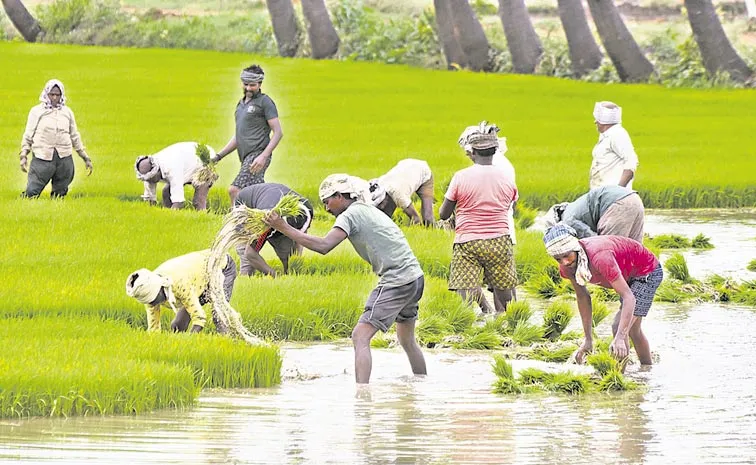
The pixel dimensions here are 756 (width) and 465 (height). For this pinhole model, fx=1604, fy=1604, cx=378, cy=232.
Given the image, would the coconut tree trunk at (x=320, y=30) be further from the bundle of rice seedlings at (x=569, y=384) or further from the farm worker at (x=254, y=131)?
the bundle of rice seedlings at (x=569, y=384)

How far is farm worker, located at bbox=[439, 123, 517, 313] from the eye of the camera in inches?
503

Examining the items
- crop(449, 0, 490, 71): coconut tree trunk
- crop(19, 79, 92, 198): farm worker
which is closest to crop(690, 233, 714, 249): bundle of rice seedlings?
crop(19, 79, 92, 198): farm worker

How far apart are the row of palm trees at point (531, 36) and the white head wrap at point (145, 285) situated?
95.8 ft

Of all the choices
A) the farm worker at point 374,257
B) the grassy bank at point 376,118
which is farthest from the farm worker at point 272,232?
the grassy bank at point 376,118

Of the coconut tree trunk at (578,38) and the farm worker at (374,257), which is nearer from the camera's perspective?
the farm worker at (374,257)

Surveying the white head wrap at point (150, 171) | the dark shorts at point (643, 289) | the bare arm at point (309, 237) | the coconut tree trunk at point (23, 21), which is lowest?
the dark shorts at point (643, 289)

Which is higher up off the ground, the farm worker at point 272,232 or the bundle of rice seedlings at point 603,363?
the farm worker at point 272,232

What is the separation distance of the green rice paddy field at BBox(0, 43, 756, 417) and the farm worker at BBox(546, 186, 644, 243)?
2029 millimetres

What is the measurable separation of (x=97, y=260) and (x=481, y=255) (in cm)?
411

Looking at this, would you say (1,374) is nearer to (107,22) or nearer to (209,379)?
(209,379)

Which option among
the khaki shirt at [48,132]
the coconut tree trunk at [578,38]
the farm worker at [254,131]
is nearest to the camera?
the farm worker at [254,131]

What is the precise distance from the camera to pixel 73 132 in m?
19.2

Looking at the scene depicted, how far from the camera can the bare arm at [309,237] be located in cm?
1016

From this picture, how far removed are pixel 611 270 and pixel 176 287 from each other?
9.78ft
